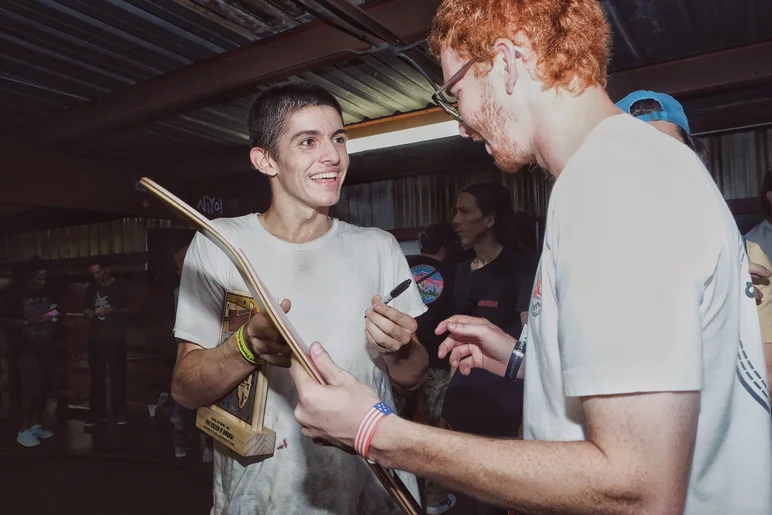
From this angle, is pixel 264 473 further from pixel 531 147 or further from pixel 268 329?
pixel 531 147

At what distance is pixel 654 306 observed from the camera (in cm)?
76

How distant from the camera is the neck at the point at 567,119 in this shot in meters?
1.08

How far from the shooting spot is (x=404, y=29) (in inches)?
146

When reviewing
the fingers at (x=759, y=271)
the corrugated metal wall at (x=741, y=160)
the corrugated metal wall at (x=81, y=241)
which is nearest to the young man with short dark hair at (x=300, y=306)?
the fingers at (x=759, y=271)

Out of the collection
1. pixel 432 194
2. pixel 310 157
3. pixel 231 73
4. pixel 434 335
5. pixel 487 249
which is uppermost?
pixel 231 73

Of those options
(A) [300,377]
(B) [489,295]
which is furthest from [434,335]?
(A) [300,377]

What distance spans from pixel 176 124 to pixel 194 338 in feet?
18.1

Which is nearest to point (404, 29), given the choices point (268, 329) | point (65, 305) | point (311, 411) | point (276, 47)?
point (276, 47)

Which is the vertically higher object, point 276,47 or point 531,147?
point 276,47

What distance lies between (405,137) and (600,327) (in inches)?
227

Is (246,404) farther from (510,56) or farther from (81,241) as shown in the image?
(81,241)

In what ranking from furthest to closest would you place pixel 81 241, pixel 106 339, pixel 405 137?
1. pixel 81 241
2. pixel 106 339
3. pixel 405 137

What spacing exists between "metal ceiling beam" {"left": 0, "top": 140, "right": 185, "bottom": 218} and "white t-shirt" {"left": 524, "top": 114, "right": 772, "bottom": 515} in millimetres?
7265

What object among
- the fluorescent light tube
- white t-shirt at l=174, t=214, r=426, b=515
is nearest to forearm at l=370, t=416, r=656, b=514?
white t-shirt at l=174, t=214, r=426, b=515
